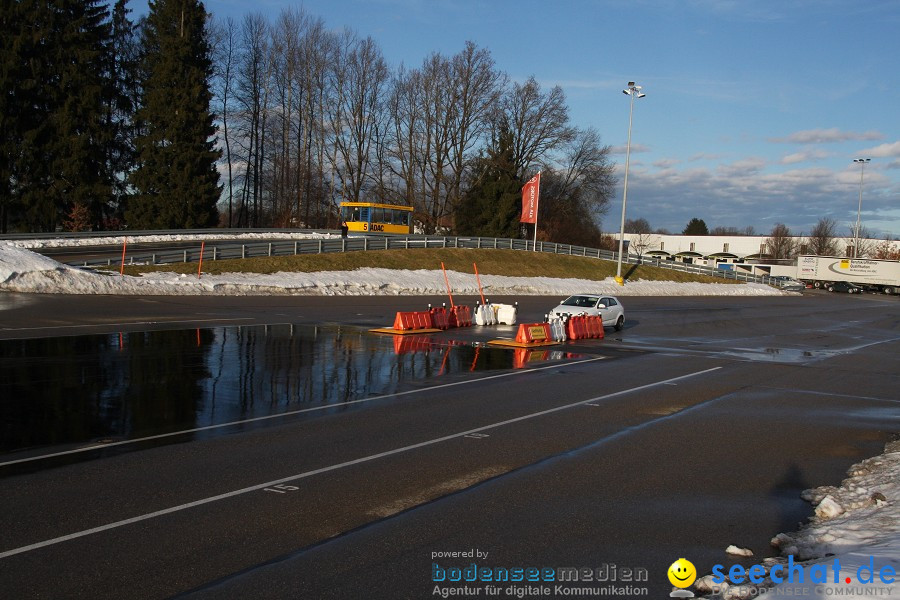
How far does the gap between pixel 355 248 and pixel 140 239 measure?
541 inches

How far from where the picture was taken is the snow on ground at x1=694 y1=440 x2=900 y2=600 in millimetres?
4844

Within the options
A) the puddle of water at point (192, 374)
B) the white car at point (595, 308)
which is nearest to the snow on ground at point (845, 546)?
the puddle of water at point (192, 374)

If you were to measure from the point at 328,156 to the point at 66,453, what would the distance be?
69389 mm

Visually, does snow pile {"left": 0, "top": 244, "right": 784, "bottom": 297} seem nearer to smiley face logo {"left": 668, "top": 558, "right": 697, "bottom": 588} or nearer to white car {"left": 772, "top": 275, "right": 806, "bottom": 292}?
white car {"left": 772, "top": 275, "right": 806, "bottom": 292}

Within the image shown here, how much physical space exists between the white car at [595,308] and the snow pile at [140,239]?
71.9 ft

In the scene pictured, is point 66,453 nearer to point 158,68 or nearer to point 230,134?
point 158,68

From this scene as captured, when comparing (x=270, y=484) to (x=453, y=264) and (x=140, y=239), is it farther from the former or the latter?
(x=453, y=264)

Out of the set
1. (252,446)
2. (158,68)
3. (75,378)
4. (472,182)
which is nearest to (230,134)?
(158,68)

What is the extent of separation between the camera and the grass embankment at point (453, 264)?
38250 millimetres

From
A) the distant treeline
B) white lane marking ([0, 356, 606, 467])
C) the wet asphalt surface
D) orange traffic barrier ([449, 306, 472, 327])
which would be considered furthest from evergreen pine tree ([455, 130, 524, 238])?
white lane marking ([0, 356, 606, 467])

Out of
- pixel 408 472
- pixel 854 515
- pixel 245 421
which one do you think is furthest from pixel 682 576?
pixel 245 421

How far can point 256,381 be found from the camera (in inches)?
540

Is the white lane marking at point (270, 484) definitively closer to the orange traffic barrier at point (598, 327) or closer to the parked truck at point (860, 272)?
the orange traffic barrier at point (598, 327)

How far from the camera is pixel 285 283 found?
1439 inches
